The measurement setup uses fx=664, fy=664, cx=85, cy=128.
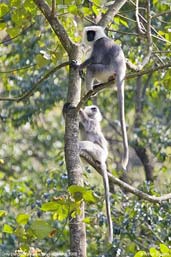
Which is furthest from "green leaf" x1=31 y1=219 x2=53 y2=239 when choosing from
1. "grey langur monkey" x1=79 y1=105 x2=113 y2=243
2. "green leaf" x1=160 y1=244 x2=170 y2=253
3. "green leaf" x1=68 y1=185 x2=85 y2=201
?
"grey langur monkey" x1=79 y1=105 x2=113 y2=243

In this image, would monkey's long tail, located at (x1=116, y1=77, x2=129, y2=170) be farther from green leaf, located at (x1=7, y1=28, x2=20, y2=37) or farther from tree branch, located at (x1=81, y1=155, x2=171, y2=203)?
green leaf, located at (x1=7, y1=28, x2=20, y2=37)

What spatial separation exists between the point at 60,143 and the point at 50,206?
268 inches

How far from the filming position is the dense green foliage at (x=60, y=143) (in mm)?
3687

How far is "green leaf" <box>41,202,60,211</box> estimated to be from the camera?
2311 millimetres

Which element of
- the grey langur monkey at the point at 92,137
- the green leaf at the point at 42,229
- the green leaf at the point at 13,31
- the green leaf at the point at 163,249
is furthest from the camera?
the grey langur monkey at the point at 92,137

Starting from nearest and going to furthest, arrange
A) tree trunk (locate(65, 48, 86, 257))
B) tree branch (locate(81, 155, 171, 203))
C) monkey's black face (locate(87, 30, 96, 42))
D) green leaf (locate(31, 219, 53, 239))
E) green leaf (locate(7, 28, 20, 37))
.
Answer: green leaf (locate(31, 219, 53, 239)) → tree trunk (locate(65, 48, 86, 257)) → tree branch (locate(81, 155, 171, 203)) → green leaf (locate(7, 28, 20, 37)) → monkey's black face (locate(87, 30, 96, 42))

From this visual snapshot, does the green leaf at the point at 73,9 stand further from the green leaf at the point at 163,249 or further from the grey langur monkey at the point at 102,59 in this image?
the green leaf at the point at 163,249

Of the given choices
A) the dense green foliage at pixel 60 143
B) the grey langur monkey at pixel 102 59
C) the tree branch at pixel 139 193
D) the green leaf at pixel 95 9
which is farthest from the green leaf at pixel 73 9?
the tree branch at pixel 139 193

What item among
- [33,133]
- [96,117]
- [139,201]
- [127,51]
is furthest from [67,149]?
[33,133]

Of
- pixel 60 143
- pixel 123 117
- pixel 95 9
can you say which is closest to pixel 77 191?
pixel 123 117

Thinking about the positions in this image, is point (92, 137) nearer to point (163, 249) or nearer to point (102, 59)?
point (102, 59)

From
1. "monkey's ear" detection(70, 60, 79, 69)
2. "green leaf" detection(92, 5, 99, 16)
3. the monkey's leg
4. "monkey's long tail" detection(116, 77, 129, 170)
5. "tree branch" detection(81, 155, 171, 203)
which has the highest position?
"green leaf" detection(92, 5, 99, 16)

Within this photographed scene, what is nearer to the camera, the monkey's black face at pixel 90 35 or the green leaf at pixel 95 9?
the green leaf at pixel 95 9

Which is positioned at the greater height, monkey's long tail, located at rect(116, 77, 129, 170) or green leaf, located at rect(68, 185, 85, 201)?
monkey's long tail, located at rect(116, 77, 129, 170)
